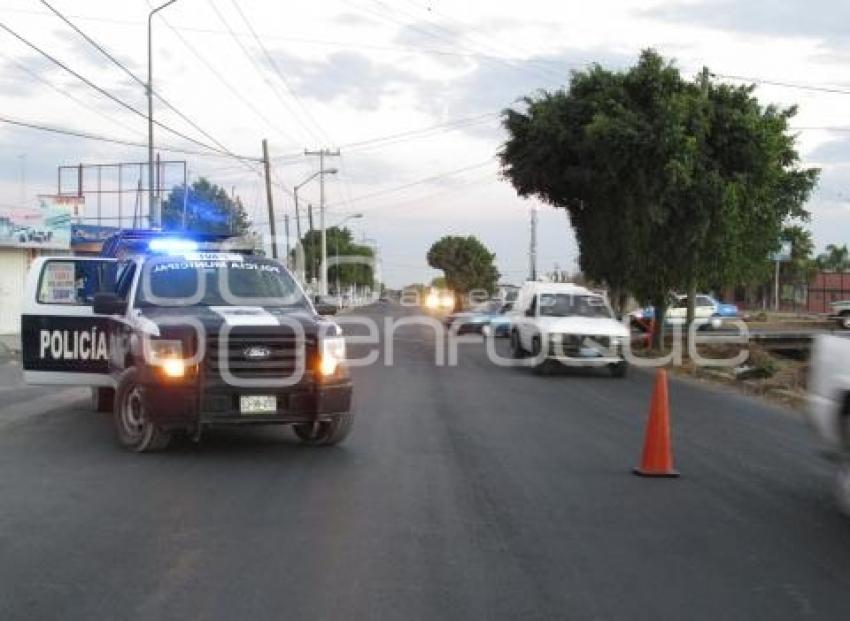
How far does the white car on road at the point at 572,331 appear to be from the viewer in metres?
21.0

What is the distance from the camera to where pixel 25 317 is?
40.0 feet

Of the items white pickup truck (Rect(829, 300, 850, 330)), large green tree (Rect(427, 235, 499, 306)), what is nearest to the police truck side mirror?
white pickup truck (Rect(829, 300, 850, 330))

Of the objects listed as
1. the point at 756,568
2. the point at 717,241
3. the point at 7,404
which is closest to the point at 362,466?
the point at 756,568

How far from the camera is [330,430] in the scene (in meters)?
→ 10.7

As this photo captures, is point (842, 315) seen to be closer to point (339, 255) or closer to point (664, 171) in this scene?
point (664, 171)

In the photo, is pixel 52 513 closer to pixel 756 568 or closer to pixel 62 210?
pixel 756 568

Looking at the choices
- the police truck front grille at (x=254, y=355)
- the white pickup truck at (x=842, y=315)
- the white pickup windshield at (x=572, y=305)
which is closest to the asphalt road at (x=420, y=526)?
the police truck front grille at (x=254, y=355)

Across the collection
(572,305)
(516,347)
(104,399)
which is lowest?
(104,399)

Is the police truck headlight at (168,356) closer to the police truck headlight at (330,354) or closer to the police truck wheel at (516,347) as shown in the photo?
the police truck headlight at (330,354)

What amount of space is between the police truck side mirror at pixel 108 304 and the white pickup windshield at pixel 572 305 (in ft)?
43.1

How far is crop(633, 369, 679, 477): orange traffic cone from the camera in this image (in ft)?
30.5

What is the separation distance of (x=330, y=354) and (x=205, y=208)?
57.6m

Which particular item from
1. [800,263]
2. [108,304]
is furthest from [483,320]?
[800,263]

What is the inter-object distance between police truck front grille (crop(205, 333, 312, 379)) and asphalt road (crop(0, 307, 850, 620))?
0.83m
